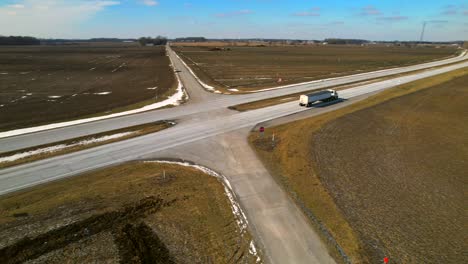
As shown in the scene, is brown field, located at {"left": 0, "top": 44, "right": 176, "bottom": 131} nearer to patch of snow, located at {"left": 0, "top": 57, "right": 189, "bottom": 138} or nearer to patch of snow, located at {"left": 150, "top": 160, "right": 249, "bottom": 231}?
patch of snow, located at {"left": 0, "top": 57, "right": 189, "bottom": 138}

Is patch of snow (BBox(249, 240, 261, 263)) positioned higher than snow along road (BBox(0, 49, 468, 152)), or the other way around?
snow along road (BBox(0, 49, 468, 152))

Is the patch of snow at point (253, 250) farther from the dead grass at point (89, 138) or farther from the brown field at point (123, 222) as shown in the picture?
the dead grass at point (89, 138)

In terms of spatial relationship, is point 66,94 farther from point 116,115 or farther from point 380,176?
point 380,176

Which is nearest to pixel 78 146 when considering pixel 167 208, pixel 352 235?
pixel 167 208

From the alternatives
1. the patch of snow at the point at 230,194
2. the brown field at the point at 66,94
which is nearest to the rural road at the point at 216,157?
the patch of snow at the point at 230,194

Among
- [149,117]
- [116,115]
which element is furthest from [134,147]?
[116,115]

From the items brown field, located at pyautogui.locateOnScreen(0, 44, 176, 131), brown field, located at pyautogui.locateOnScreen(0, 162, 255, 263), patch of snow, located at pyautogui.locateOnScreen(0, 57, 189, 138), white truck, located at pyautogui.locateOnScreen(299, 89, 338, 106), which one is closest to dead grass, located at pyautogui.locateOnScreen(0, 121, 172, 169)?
brown field, located at pyautogui.locateOnScreen(0, 162, 255, 263)
